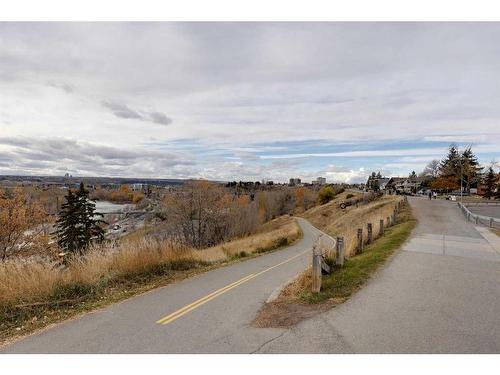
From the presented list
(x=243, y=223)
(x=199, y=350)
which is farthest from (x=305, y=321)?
(x=243, y=223)

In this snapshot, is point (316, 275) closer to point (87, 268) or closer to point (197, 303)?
point (197, 303)

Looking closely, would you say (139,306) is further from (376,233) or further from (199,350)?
(376,233)

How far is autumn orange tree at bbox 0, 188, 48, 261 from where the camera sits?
23.4m

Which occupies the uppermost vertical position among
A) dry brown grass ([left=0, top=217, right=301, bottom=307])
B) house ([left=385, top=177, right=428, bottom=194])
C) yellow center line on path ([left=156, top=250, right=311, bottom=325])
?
house ([left=385, top=177, right=428, bottom=194])

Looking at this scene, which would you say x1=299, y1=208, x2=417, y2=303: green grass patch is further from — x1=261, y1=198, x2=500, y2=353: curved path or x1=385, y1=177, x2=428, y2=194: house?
x1=385, y1=177, x2=428, y2=194: house

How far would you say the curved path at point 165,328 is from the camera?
5.35 metres

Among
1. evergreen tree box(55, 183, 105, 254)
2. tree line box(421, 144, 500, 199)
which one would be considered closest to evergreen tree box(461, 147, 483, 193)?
tree line box(421, 144, 500, 199)

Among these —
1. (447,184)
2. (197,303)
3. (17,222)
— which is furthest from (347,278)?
(447,184)

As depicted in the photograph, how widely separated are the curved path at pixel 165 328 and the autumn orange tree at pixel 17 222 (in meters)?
19.1

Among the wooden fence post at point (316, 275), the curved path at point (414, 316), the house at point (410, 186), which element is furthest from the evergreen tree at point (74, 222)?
the house at point (410, 186)

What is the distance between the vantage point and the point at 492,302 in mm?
6973

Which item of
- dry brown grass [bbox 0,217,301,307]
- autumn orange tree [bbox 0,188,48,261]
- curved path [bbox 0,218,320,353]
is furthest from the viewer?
autumn orange tree [bbox 0,188,48,261]

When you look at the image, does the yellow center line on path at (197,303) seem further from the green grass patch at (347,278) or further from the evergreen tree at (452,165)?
the evergreen tree at (452,165)

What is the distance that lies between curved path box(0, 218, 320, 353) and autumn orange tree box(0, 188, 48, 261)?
1906cm
